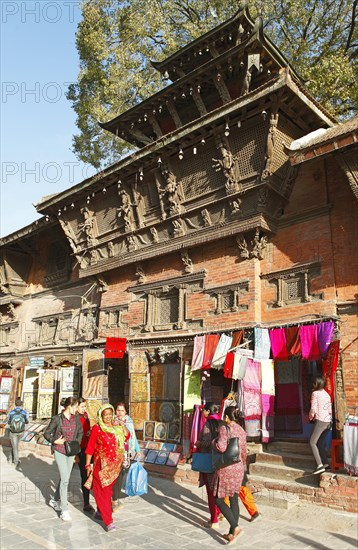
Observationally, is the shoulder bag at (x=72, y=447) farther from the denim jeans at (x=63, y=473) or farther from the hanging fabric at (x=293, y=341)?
the hanging fabric at (x=293, y=341)

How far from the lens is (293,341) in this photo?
9.40 m

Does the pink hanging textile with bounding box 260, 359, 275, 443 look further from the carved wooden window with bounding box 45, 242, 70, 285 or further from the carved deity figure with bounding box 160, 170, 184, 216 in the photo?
the carved wooden window with bounding box 45, 242, 70, 285

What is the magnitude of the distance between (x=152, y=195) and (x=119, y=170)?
1320mm

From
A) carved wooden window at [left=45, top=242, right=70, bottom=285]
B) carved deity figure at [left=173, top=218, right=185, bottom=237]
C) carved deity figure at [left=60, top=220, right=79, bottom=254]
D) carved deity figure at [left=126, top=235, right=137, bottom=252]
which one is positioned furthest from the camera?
carved wooden window at [left=45, top=242, right=70, bottom=285]

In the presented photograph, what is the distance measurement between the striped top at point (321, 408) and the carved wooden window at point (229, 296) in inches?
132

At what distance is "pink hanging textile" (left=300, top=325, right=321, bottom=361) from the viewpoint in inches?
352

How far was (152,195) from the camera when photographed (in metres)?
13.4

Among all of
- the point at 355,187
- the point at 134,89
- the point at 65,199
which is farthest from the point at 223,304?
the point at 134,89

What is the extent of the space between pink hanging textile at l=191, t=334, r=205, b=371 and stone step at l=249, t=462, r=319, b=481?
2.60 metres

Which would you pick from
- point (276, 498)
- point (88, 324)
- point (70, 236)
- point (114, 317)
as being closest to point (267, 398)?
point (276, 498)

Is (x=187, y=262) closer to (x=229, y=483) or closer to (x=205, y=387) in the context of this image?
(x=205, y=387)

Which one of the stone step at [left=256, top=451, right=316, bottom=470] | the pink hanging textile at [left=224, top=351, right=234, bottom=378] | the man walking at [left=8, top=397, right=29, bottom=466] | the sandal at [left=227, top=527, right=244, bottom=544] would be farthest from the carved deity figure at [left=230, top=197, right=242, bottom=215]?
the man walking at [left=8, top=397, right=29, bottom=466]

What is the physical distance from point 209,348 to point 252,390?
1642 mm

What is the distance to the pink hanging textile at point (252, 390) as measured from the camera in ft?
30.2
